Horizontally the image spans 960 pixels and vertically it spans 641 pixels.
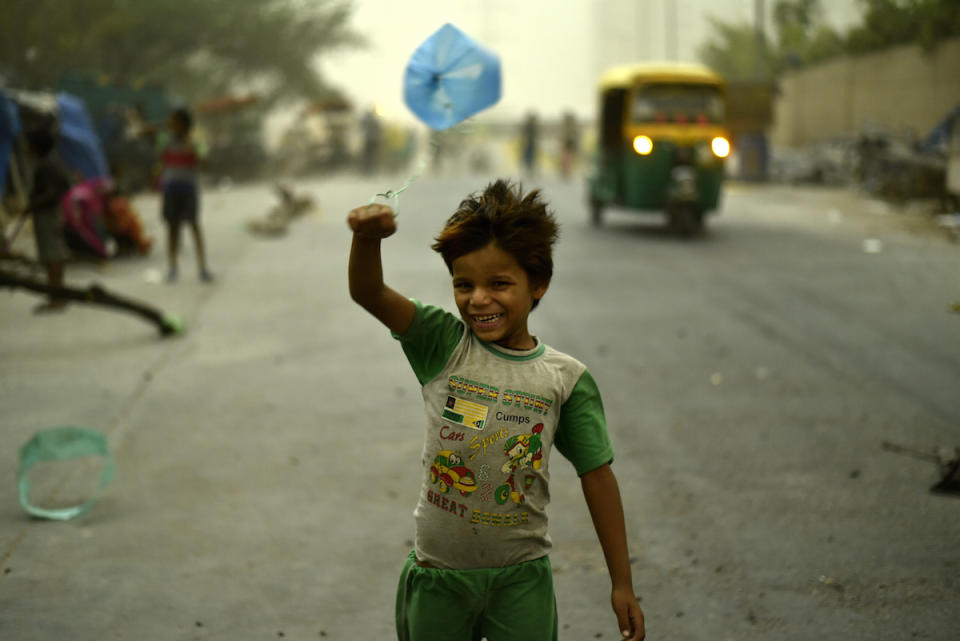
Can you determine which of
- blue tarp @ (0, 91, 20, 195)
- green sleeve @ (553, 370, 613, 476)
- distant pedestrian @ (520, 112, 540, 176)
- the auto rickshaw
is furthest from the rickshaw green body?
green sleeve @ (553, 370, 613, 476)

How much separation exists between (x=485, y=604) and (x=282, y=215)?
1585cm

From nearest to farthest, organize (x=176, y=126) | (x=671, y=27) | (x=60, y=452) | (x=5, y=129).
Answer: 1. (x=60, y=452)
2. (x=176, y=126)
3. (x=5, y=129)
4. (x=671, y=27)

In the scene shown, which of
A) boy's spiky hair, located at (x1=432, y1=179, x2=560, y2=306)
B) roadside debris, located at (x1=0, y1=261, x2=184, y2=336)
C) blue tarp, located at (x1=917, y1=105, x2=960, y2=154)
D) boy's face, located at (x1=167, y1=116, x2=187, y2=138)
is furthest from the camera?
blue tarp, located at (x1=917, y1=105, x2=960, y2=154)

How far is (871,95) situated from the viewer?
23.2 metres

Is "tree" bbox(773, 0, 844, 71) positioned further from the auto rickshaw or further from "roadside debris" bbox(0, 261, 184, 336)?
"roadside debris" bbox(0, 261, 184, 336)

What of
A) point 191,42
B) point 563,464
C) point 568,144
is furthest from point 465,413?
point 191,42

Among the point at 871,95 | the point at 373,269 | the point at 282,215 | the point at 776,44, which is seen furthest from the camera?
the point at 776,44

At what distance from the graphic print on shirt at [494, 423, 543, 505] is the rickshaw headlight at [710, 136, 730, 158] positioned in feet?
46.6

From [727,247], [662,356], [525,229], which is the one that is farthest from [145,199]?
[525,229]

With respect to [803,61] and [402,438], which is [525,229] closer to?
[402,438]

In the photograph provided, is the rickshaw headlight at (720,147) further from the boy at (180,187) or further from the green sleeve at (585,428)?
the green sleeve at (585,428)

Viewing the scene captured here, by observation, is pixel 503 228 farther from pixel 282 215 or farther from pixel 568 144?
pixel 568 144

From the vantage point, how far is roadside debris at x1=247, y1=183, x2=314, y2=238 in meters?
16.9

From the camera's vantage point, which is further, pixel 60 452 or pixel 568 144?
pixel 568 144
